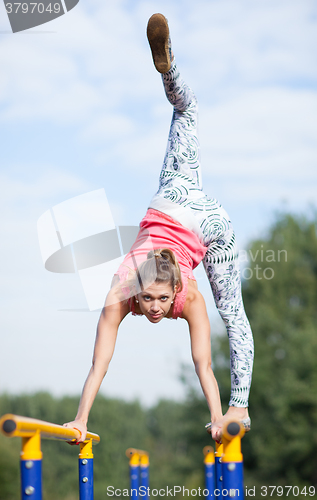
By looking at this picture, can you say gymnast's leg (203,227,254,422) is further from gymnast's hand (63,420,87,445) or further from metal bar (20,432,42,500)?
metal bar (20,432,42,500)

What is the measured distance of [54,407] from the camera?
30.3 meters

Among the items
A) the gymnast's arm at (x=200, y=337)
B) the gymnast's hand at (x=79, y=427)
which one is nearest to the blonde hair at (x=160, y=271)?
the gymnast's arm at (x=200, y=337)

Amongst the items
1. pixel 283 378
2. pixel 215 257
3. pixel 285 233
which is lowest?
pixel 283 378

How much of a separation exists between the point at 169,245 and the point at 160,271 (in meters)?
0.38

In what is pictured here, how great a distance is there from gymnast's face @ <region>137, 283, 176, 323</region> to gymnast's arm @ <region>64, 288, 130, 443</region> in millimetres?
150

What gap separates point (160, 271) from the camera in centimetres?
293

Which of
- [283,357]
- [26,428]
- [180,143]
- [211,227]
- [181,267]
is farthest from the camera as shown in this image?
[283,357]

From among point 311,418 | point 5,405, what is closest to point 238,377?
point 311,418

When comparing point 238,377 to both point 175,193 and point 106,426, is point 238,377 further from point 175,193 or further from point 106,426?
point 106,426

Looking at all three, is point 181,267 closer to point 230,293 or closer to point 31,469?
point 230,293

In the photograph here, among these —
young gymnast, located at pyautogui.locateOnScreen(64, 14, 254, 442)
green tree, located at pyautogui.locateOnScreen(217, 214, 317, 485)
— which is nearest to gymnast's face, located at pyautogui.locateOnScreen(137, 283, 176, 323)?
young gymnast, located at pyautogui.locateOnScreen(64, 14, 254, 442)

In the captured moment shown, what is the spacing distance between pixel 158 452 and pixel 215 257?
1659 inches

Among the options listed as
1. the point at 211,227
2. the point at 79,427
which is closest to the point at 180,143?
the point at 211,227

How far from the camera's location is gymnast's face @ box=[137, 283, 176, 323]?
9.56 feet
